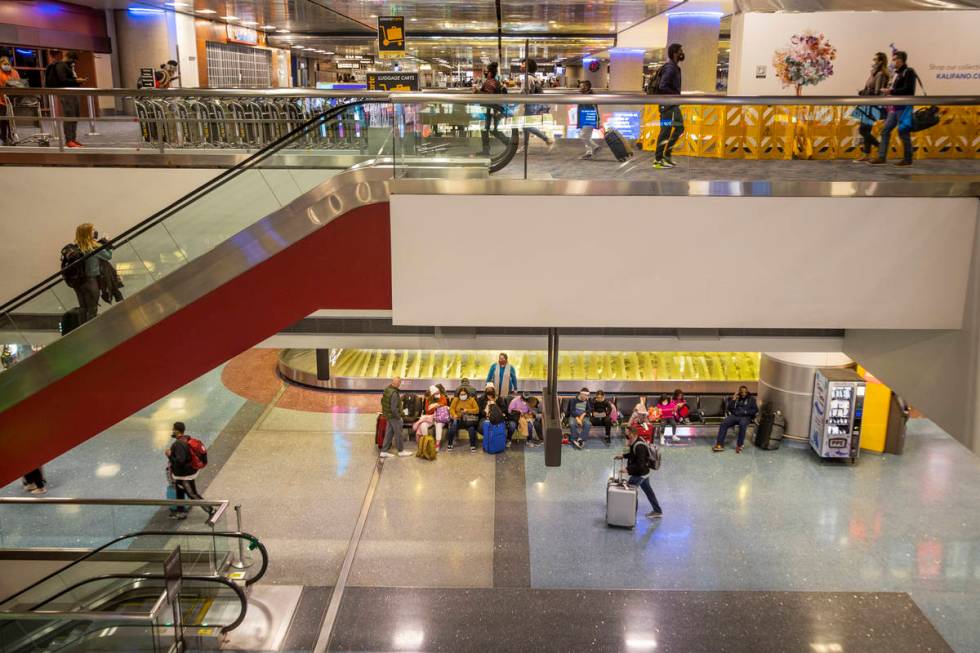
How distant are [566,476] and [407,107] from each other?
7647 mm

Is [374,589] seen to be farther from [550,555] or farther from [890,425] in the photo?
[890,425]

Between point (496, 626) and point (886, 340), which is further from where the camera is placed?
point (496, 626)

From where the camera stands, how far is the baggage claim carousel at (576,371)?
1545cm

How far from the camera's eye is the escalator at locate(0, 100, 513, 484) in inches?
250

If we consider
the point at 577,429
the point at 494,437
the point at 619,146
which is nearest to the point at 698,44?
the point at 577,429

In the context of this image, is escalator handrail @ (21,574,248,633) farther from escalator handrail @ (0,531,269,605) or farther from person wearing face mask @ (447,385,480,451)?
person wearing face mask @ (447,385,480,451)

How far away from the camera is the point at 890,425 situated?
13.2 metres

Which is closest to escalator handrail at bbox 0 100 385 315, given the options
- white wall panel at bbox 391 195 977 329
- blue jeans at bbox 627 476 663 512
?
white wall panel at bbox 391 195 977 329

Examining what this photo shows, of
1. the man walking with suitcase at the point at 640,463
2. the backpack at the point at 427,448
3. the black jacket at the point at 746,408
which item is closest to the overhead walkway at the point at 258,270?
the man walking with suitcase at the point at 640,463

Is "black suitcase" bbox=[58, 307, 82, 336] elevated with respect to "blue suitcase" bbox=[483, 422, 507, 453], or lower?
elevated

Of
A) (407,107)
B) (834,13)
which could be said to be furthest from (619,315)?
(834,13)

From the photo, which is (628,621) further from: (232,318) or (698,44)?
(698,44)

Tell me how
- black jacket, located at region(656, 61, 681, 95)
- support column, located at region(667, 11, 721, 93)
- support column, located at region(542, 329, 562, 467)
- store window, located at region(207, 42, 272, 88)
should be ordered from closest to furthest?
support column, located at region(542, 329, 562, 467) < black jacket, located at region(656, 61, 681, 95) < support column, located at region(667, 11, 721, 93) < store window, located at region(207, 42, 272, 88)

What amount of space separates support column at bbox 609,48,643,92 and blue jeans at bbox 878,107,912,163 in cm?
2094
